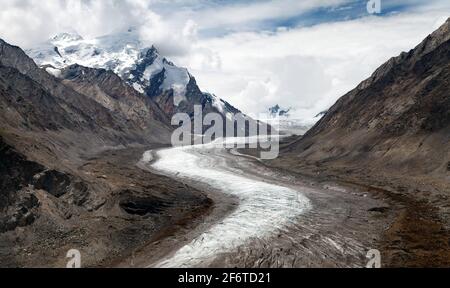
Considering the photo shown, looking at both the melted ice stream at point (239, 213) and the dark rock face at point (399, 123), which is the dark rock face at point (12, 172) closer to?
the melted ice stream at point (239, 213)

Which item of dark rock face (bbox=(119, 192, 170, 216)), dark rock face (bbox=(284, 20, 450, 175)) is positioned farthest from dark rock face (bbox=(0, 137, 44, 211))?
dark rock face (bbox=(284, 20, 450, 175))

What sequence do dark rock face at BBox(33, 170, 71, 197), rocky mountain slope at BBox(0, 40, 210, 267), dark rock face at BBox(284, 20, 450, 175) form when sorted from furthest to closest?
1. dark rock face at BBox(284, 20, 450, 175)
2. dark rock face at BBox(33, 170, 71, 197)
3. rocky mountain slope at BBox(0, 40, 210, 267)

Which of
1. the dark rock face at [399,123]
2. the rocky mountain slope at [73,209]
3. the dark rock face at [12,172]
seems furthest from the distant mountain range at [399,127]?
the dark rock face at [12,172]

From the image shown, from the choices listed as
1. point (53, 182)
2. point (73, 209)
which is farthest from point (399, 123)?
point (73, 209)

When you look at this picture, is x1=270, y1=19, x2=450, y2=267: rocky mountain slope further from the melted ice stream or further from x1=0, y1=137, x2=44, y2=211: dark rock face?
x1=0, y1=137, x2=44, y2=211: dark rock face

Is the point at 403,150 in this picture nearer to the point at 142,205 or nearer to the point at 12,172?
the point at 142,205
